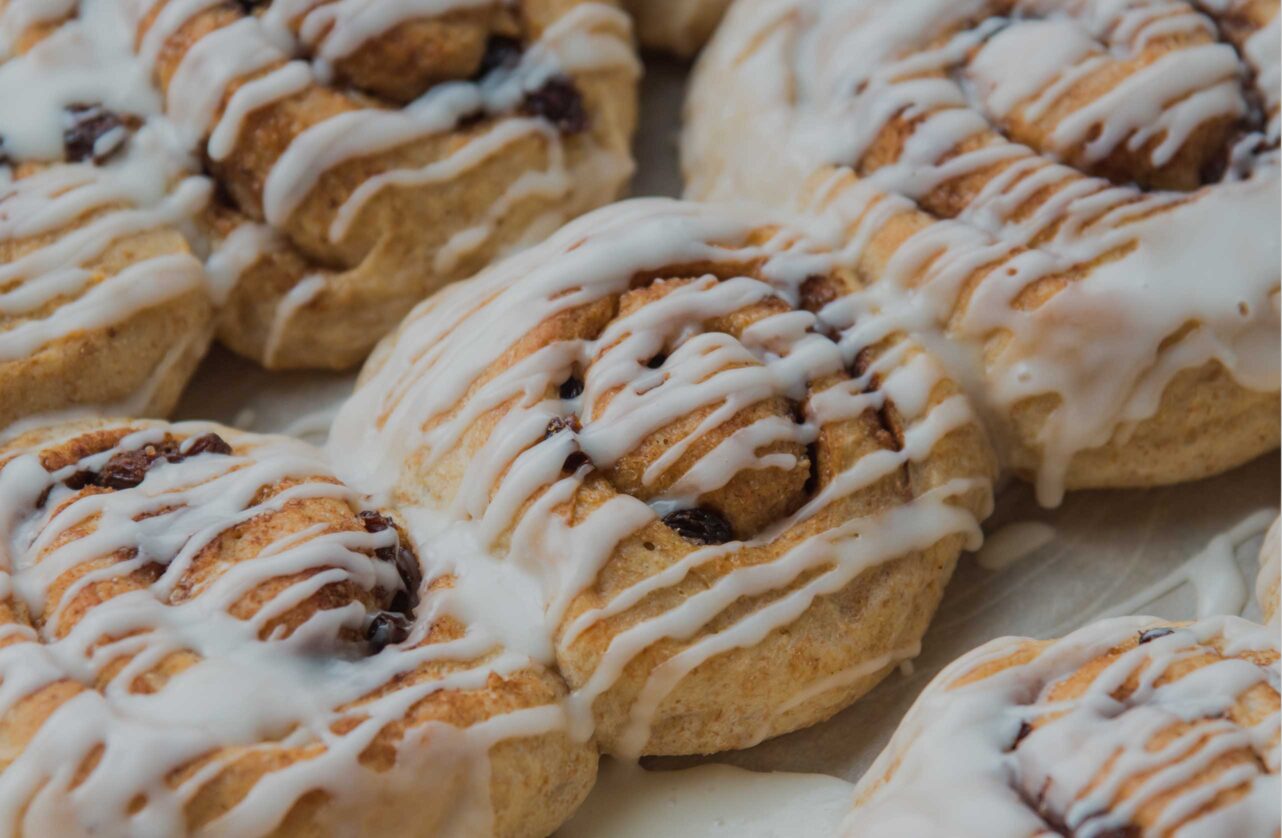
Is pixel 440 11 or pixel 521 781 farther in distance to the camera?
pixel 440 11

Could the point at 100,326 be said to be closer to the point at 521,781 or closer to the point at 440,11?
the point at 440,11

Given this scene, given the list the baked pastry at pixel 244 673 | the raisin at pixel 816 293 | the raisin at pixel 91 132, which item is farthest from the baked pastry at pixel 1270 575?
the raisin at pixel 91 132

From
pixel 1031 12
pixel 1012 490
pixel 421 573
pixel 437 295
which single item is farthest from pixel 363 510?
pixel 1031 12

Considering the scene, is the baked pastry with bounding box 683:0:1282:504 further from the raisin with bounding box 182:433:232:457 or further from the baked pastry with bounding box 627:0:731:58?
the raisin with bounding box 182:433:232:457

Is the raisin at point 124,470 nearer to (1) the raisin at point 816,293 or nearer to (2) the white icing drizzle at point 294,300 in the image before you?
(2) the white icing drizzle at point 294,300

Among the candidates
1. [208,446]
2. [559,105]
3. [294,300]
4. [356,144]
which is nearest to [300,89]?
[356,144]

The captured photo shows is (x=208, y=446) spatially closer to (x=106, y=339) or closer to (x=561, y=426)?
(x=106, y=339)
